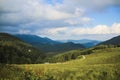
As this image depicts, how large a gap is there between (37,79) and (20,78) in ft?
17.6

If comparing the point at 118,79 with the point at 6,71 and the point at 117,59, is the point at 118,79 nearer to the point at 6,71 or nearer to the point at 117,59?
the point at 6,71

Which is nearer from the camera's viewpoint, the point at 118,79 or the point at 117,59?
the point at 118,79

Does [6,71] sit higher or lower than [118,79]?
higher

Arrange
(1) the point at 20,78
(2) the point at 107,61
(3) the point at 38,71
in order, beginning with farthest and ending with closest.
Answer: (2) the point at 107,61 → (3) the point at 38,71 → (1) the point at 20,78

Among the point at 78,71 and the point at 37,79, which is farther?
the point at 78,71

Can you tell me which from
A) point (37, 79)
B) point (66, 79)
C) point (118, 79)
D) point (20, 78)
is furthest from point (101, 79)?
point (20, 78)

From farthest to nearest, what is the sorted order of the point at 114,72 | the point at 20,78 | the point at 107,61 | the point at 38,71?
1. the point at 107,61
2. the point at 114,72
3. the point at 38,71
4. the point at 20,78

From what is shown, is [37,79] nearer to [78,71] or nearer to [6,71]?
[6,71]

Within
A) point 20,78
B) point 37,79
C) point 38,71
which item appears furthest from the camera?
point 38,71

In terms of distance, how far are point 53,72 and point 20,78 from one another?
20.2 meters

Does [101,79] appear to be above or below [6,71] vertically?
below

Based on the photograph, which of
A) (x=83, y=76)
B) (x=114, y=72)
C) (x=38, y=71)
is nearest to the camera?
(x=38, y=71)

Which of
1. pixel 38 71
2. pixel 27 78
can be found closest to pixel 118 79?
pixel 38 71

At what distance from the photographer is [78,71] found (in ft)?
272
